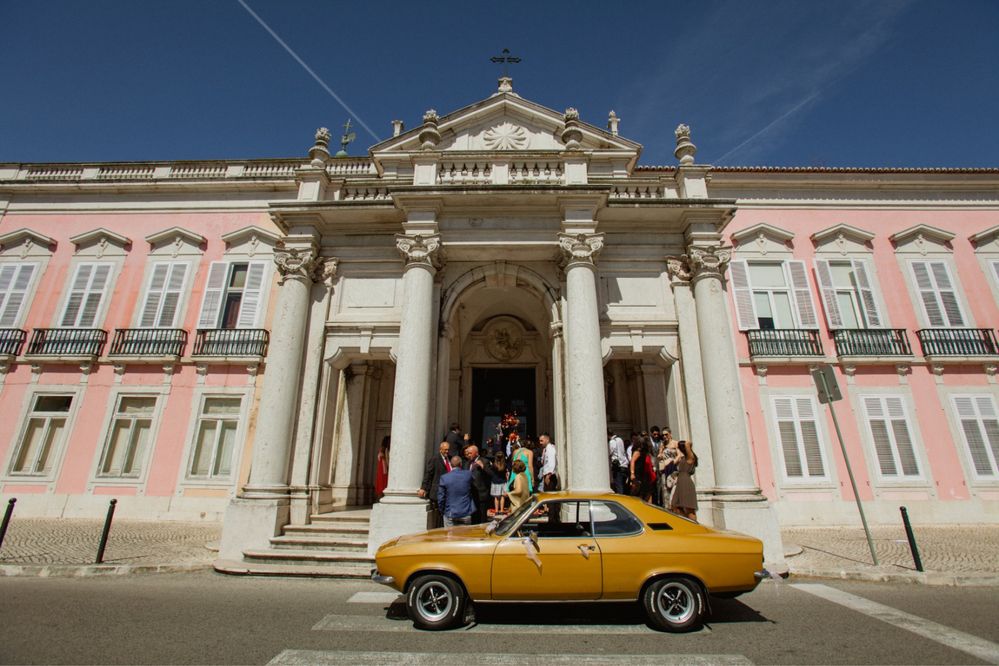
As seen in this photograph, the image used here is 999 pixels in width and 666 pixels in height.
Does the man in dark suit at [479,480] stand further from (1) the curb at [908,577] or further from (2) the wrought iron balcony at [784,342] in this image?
(2) the wrought iron balcony at [784,342]

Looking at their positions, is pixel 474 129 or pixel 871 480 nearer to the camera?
pixel 871 480

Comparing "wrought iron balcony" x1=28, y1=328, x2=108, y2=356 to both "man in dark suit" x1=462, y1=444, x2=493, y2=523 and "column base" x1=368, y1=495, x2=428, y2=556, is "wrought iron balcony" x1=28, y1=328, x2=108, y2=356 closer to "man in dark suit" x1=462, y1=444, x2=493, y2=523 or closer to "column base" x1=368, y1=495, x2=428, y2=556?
"column base" x1=368, y1=495, x2=428, y2=556

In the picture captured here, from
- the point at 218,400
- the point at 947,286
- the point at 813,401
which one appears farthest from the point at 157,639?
the point at 947,286

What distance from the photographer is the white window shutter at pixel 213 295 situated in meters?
14.8

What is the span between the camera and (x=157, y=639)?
4.53 meters

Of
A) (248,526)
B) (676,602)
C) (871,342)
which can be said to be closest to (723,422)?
(676,602)

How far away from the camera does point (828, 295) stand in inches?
580

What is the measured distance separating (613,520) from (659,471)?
4.86 meters

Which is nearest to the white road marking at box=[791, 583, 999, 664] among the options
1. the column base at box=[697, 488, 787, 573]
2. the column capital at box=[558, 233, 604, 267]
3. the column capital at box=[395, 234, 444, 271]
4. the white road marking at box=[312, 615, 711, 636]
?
the column base at box=[697, 488, 787, 573]

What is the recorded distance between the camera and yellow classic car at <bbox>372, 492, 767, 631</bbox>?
16.0ft

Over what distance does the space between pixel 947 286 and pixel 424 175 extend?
1725 cm

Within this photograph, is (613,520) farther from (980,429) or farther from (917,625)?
(980,429)

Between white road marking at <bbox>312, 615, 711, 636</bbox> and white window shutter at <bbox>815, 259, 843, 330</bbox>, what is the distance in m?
13.2

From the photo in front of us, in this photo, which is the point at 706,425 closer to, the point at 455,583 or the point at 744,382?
the point at 744,382
